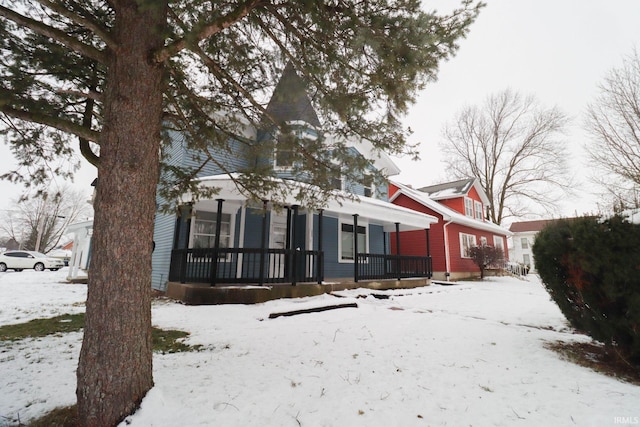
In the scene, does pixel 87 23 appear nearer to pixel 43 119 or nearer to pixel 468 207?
pixel 43 119

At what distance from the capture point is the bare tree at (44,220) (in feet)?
123

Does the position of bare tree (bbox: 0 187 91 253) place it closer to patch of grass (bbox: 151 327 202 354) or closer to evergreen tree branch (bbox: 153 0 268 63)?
patch of grass (bbox: 151 327 202 354)

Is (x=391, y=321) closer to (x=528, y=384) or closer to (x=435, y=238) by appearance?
(x=528, y=384)

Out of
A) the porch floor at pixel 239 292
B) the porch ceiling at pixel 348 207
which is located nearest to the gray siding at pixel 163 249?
the porch floor at pixel 239 292

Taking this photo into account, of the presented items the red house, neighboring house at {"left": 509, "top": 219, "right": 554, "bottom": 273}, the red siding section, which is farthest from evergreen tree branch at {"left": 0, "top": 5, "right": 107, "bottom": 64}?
neighboring house at {"left": 509, "top": 219, "right": 554, "bottom": 273}

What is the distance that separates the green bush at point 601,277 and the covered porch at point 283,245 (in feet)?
11.0

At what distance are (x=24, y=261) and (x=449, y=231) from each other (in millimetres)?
28554

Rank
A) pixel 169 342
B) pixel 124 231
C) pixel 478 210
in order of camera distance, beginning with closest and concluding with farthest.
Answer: pixel 124 231, pixel 169 342, pixel 478 210

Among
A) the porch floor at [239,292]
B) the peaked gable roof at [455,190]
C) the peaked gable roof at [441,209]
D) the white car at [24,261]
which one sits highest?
the peaked gable roof at [455,190]

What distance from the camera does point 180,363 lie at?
3.19m

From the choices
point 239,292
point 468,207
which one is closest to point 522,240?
point 468,207

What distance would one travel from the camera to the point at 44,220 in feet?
120

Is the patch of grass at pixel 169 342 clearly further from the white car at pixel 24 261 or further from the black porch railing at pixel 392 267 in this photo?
the white car at pixel 24 261

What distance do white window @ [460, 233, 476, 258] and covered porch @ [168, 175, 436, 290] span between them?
543 centimetres
